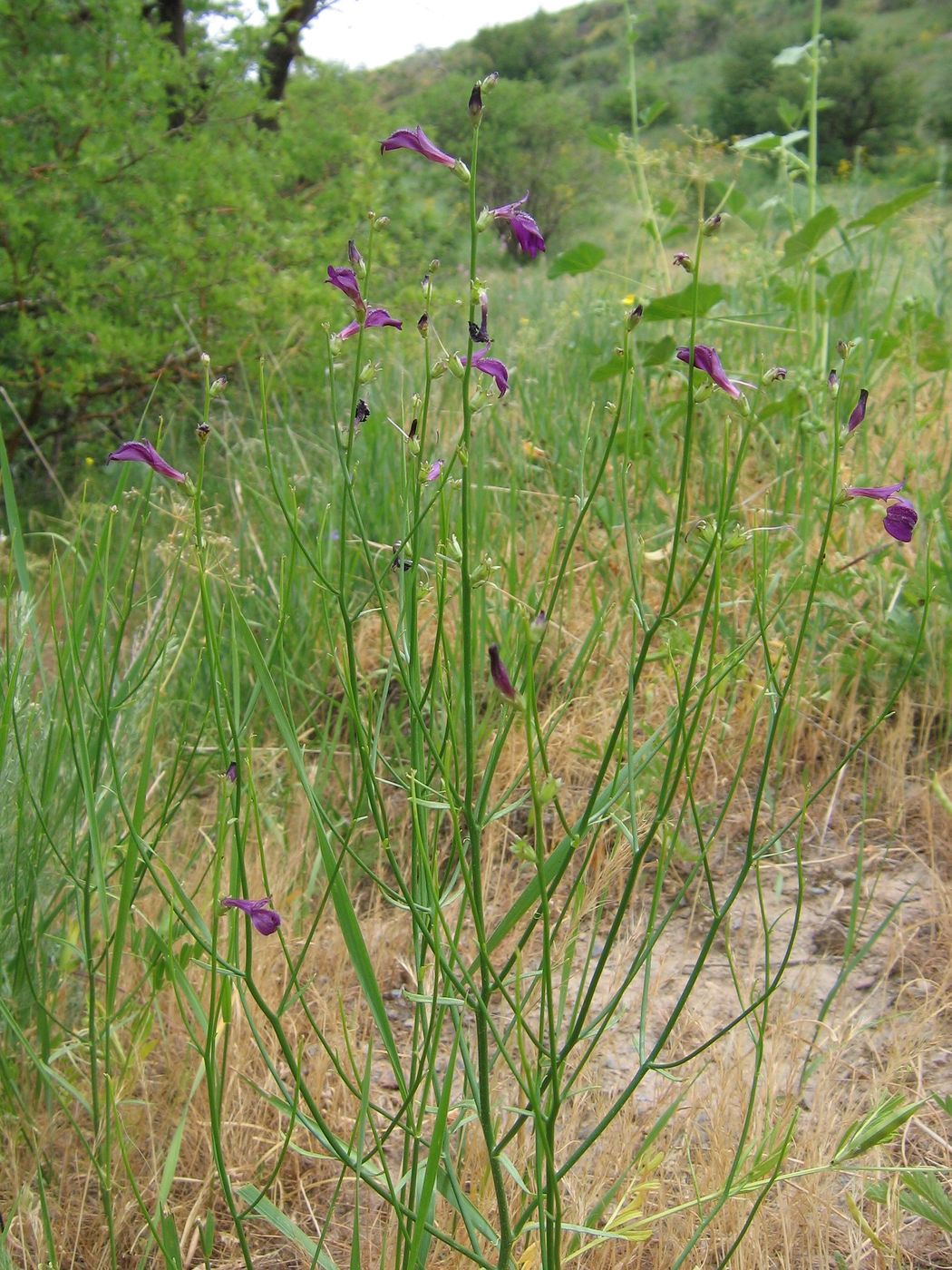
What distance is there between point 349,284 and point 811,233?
168 centimetres

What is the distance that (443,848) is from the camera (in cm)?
202

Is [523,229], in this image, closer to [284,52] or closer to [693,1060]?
[693,1060]

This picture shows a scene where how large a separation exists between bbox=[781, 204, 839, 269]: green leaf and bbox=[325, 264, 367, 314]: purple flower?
1.60 meters

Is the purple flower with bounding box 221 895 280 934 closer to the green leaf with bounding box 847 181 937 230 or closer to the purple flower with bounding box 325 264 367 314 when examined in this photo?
the purple flower with bounding box 325 264 367 314

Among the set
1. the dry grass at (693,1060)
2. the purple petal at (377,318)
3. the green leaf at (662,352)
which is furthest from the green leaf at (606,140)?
the purple petal at (377,318)

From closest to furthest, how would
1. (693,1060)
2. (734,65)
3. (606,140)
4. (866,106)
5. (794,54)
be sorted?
(693,1060)
(794,54)
(606,140)
(866,106)
(734,65)

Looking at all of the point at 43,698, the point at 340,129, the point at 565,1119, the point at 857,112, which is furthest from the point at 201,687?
the point at 857,112

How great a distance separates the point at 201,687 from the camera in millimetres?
2441

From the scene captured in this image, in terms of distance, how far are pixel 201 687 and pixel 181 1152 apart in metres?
1.21

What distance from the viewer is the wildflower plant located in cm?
94

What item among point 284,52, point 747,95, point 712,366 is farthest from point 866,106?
point 712,366

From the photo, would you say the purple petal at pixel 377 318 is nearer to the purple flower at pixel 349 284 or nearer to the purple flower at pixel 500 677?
the purple flower at pixel 349 284

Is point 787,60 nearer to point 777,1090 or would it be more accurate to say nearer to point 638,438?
point 638,438

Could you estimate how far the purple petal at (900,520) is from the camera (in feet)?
3.42
